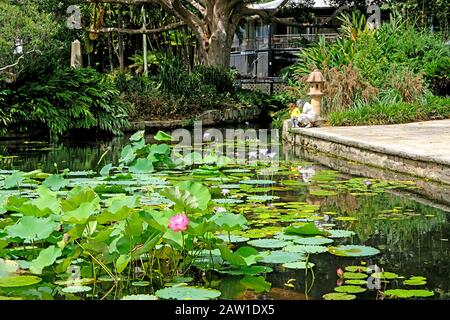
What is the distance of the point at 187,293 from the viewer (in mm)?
3184

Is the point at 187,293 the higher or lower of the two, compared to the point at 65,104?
lower

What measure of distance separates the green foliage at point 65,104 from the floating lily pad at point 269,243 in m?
10.4

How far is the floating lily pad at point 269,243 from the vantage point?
4.12 m

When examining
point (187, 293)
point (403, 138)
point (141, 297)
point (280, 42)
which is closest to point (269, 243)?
point (187, 293)

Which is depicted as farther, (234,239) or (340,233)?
(340,233)

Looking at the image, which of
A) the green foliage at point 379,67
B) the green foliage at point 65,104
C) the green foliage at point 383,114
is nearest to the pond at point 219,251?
the green foliage at point 383,114

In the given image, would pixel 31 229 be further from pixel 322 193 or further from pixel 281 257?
pixel 322 193

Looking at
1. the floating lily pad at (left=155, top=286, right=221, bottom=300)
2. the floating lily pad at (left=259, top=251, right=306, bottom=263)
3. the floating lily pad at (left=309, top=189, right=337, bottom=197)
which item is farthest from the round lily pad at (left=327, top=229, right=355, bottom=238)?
the floating lily pad at (left=309, top=189, right=337, bottom=197)

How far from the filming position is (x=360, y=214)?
5297 millimetres

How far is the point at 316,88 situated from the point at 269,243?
28.9 feet

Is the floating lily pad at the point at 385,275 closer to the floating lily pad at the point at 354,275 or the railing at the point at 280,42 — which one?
the floating lily pad at the point at 354,275

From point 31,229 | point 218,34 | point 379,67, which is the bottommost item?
point 31,229

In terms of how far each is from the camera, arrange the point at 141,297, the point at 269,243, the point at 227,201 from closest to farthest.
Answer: the point at 141,297 → the point at 269,243 → the point at 227,201

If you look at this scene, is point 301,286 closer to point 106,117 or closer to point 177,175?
point 177,175
